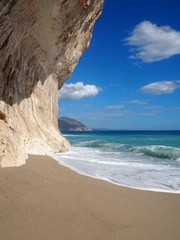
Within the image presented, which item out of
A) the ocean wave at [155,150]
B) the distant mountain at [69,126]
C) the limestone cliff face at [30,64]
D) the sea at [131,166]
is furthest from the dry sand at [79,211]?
the distant mountain at [69,126]

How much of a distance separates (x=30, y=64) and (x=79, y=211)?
9.75 meters

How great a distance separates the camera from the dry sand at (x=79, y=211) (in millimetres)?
2814

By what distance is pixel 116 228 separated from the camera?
118 inches

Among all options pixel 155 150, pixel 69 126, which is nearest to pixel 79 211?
pixel 155 150

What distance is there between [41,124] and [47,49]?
3720 millimetres

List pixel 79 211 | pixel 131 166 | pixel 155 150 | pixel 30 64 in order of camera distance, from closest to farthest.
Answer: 1. pixel 79 211
2. pixel 131 166
3. pixel 30 64
4. pixel 155 150

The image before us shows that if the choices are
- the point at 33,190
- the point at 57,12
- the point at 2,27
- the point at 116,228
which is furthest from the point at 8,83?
the point at 116,228

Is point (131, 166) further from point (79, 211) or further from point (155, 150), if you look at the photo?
point (155, 150)

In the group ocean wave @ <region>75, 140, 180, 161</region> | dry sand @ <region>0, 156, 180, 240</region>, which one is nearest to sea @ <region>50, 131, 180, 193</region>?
ocean wave @ <region>75, 140, 180, 161</region>

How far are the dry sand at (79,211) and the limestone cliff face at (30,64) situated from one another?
1.48 metres

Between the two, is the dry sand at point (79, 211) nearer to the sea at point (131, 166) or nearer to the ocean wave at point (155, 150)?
the sea at point (131, 166)

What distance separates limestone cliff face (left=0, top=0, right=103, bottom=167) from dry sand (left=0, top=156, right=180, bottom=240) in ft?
4.86

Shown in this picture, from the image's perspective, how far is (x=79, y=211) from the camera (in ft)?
11.1

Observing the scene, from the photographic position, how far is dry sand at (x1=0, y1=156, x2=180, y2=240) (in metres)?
2.81
